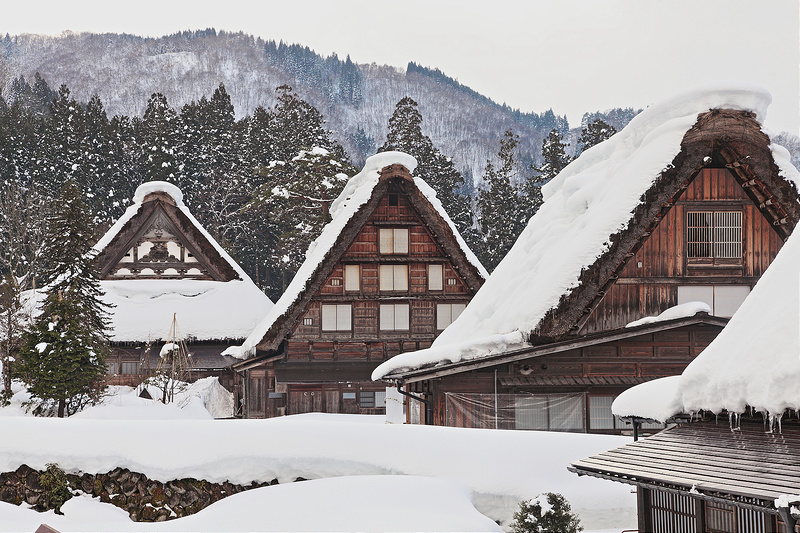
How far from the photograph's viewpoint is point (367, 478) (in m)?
12.5

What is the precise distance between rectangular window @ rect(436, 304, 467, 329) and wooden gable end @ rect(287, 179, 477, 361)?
3 cm

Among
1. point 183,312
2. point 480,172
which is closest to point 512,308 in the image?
point 183,312

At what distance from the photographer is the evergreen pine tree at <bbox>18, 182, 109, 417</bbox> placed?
18.5 m

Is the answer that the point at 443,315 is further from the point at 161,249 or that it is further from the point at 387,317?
the point at 161,249

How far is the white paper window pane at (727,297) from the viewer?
1736cm

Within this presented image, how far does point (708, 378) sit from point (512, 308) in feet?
29.8

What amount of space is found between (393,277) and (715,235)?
35.3 feet

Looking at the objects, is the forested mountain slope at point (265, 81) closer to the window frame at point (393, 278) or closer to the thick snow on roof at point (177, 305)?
the thick snow on roof at point (177, 305)

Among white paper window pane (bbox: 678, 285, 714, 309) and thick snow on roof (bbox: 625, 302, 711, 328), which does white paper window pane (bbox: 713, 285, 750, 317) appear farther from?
thick snow on roof (bbox: 625, 302, 711, 328)

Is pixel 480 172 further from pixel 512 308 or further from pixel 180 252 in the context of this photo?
pixel 512 308

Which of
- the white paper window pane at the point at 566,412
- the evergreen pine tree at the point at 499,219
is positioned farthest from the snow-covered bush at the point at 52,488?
the evergreen pine tree at the point at 499,219

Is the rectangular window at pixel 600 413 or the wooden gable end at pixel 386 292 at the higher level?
the wooden gable end at pixel 386 292

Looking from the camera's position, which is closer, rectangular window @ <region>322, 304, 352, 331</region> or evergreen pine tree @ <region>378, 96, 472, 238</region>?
rectangular window @ <region>322, 304, 352, 331</region>

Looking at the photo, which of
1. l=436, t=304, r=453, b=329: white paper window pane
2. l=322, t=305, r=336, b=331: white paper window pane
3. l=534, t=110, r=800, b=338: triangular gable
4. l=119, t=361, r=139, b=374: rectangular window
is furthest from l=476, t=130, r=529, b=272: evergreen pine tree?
l=534, t=110, r=800, b=338: triangular gable
